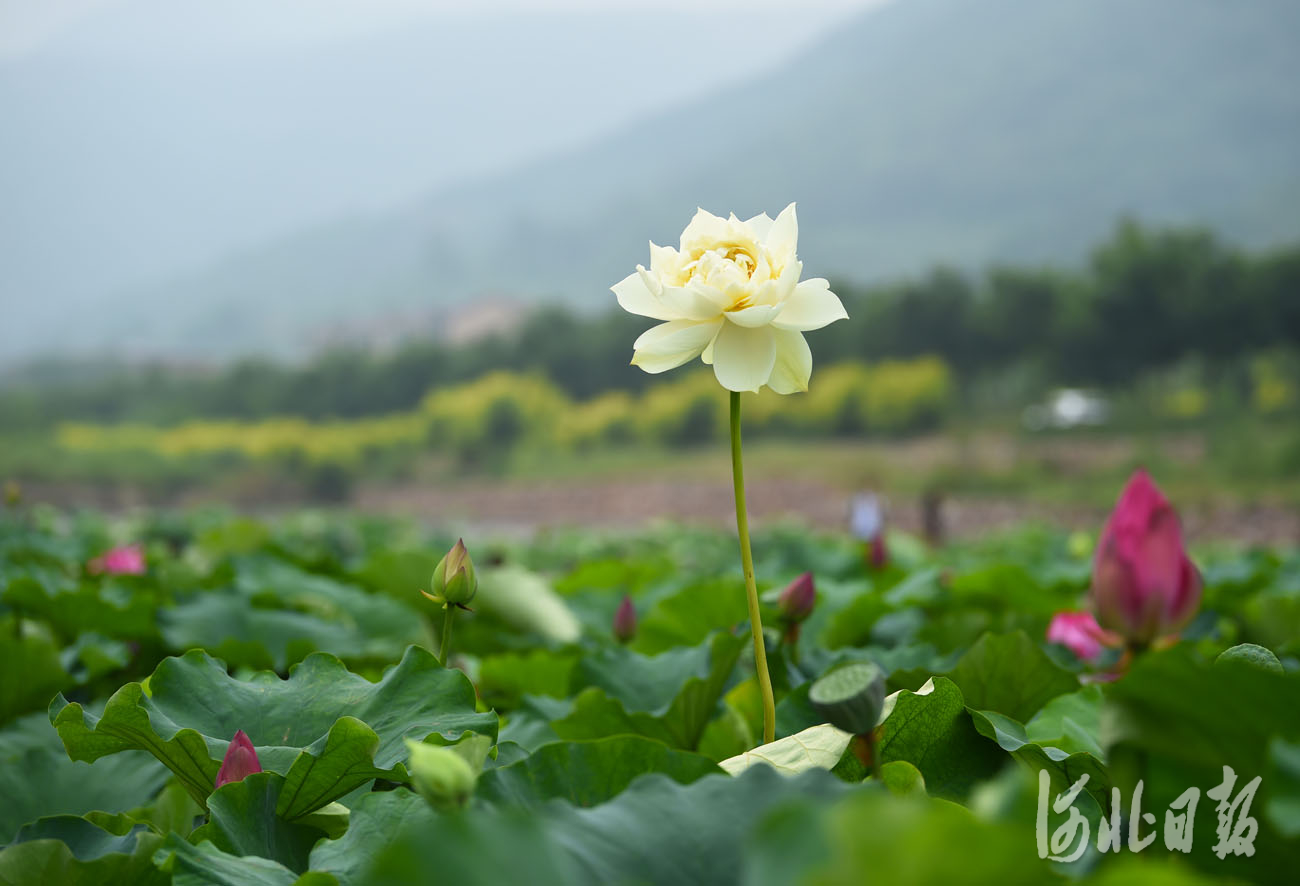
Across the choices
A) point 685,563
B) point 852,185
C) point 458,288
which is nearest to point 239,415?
point 685,563

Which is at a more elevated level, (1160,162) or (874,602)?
(1160,162)

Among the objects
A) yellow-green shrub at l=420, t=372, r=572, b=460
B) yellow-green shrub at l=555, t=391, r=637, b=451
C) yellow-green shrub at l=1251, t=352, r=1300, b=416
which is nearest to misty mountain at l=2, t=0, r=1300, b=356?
yellow-green shrub at l=420, t=372, r=572, b=460

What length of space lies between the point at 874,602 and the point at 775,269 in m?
0.84

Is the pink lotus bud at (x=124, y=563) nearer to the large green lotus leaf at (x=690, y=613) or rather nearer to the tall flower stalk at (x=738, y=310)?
the large green lotus leaf at (x=690, y=613)

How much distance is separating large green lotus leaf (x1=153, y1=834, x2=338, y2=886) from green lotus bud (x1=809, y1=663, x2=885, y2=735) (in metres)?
0.28

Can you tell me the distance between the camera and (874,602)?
1527mm

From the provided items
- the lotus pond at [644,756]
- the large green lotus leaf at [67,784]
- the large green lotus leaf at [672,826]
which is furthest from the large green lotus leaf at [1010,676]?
the large green lotus leaf at [67,784]

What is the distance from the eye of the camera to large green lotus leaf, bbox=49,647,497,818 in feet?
2.30

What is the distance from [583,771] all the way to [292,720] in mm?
342

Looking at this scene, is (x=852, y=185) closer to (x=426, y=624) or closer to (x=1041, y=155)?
(x=1041, y=155)

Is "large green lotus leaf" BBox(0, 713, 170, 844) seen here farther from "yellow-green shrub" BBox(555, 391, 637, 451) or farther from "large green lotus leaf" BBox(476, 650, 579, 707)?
"yellow-green shrub" BBox(555, 391, 637, 451)

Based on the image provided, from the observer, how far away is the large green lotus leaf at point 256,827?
65 cm

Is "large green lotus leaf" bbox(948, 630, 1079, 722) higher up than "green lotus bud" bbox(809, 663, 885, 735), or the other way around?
"green lotus bud" bbox(809, 663, 885, 735)

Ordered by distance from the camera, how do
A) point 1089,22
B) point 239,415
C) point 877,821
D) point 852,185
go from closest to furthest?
1. point 877,821
2. point 239,415
3. point 852,185
4. point 1089,22
